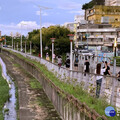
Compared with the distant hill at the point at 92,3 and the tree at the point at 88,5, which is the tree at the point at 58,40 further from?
the tree at the point at 88,5

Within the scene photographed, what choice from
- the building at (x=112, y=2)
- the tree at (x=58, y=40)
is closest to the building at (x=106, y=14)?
the building at (x=112, y=2)

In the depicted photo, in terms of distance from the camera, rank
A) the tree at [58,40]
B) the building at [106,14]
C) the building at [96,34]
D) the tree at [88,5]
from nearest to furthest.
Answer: the tree at [58,40]
the building at [96,34]
the building at [106,14]
the tree at [88,5]

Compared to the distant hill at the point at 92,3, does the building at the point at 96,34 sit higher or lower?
lower

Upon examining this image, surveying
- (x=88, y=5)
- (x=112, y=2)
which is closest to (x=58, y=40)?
(x=112, y=2)

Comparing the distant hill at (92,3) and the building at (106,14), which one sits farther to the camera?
the distant hill at (92,3)

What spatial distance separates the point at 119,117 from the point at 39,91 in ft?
46.3

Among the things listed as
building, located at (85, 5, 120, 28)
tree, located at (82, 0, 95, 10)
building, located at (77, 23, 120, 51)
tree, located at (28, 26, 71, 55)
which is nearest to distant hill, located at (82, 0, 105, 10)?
tree, located at (82, 0, 95, 10)

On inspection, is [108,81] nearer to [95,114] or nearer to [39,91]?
[95,114]

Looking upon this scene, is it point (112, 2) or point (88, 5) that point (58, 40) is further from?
point (88, 5)

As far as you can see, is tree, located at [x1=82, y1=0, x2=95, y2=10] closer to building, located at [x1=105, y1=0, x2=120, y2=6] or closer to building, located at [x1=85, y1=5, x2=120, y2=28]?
building, located at [x1=105, y1=0, x2=120, y2=6]

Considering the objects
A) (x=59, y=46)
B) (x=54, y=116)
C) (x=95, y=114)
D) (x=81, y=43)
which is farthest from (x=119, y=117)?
(x=81, y=43)

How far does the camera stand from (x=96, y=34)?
255ft

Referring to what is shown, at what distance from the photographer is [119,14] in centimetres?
8544

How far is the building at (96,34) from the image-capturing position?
73.8m
